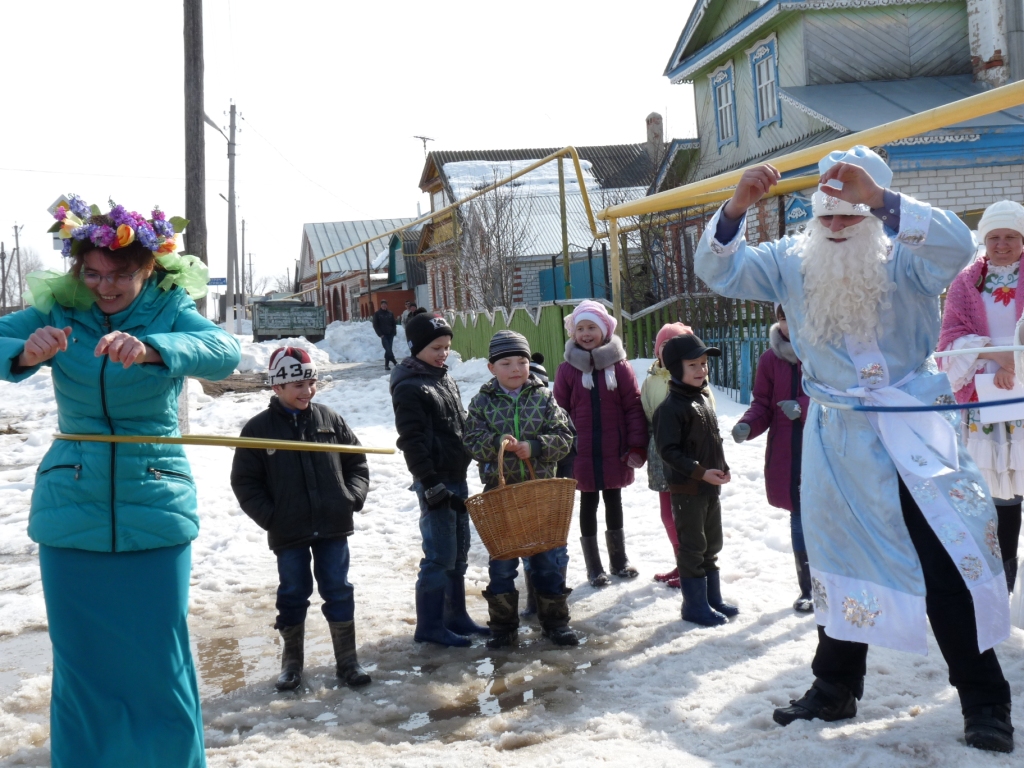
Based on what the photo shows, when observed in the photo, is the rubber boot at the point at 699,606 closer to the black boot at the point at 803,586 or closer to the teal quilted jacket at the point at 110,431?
the black boot at the point at 803,586

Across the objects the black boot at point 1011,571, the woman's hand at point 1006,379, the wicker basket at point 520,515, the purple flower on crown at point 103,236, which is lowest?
the black boot at point 1011,571

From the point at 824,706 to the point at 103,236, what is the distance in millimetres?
2885

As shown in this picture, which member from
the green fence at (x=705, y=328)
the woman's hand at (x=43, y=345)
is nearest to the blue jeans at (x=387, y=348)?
the green fence at (x=705, y=328)

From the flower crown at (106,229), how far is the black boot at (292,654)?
83.8 inches

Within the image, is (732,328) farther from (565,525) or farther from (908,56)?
(908,56)

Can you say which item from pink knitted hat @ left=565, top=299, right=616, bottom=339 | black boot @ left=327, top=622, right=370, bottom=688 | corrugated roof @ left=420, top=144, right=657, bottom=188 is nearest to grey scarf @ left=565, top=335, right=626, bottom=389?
pink knitted hat @ left=565, top=299, right=616, bottom=339

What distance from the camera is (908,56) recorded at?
1825cm

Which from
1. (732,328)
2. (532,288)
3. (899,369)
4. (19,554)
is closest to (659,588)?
(899,369)

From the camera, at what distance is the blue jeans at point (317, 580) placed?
473 cm

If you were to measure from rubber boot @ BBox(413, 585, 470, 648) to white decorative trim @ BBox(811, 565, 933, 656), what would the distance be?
221cm

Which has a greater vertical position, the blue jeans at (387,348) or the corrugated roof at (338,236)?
the corrugated roof at (338,236)

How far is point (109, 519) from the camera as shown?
3115mm

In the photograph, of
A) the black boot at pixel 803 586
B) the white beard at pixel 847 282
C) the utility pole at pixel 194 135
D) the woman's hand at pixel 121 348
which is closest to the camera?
the woman's hand at pixel 121 348

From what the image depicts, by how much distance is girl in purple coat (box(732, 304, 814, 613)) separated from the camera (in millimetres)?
5230
